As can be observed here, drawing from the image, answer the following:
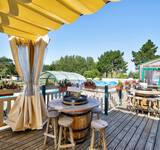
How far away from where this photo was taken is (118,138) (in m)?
3.58

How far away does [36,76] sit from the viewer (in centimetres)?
403

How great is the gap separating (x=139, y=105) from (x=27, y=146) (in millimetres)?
4216

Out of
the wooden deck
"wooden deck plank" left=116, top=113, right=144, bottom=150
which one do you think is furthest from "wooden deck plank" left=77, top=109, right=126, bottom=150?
"wooden deck plank" left=116, top=113, right=144, bottom=150

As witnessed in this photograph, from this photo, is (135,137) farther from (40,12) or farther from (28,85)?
(40,12)

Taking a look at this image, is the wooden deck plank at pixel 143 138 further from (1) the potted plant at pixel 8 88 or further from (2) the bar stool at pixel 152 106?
(1) the potted plant at pixel 8 88

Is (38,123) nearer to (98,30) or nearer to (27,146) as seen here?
(27,146)

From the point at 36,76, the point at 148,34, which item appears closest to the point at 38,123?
the point at 36,76

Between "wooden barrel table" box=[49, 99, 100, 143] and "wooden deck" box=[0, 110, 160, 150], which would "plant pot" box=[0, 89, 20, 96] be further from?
"wooden barrel table" box=[49, 99, 100, 143]

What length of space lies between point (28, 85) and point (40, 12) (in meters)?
2.00

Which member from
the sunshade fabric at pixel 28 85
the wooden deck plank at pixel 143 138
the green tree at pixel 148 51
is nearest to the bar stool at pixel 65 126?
the sunshade fabric at pixel 28 85

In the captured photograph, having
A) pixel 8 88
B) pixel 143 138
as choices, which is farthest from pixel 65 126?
pixel 8 88

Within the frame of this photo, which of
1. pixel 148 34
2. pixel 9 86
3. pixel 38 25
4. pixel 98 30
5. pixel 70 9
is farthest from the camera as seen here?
pixel 98 30

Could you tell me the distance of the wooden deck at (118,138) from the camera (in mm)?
3164

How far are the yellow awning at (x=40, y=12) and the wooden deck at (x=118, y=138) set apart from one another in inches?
85.2
